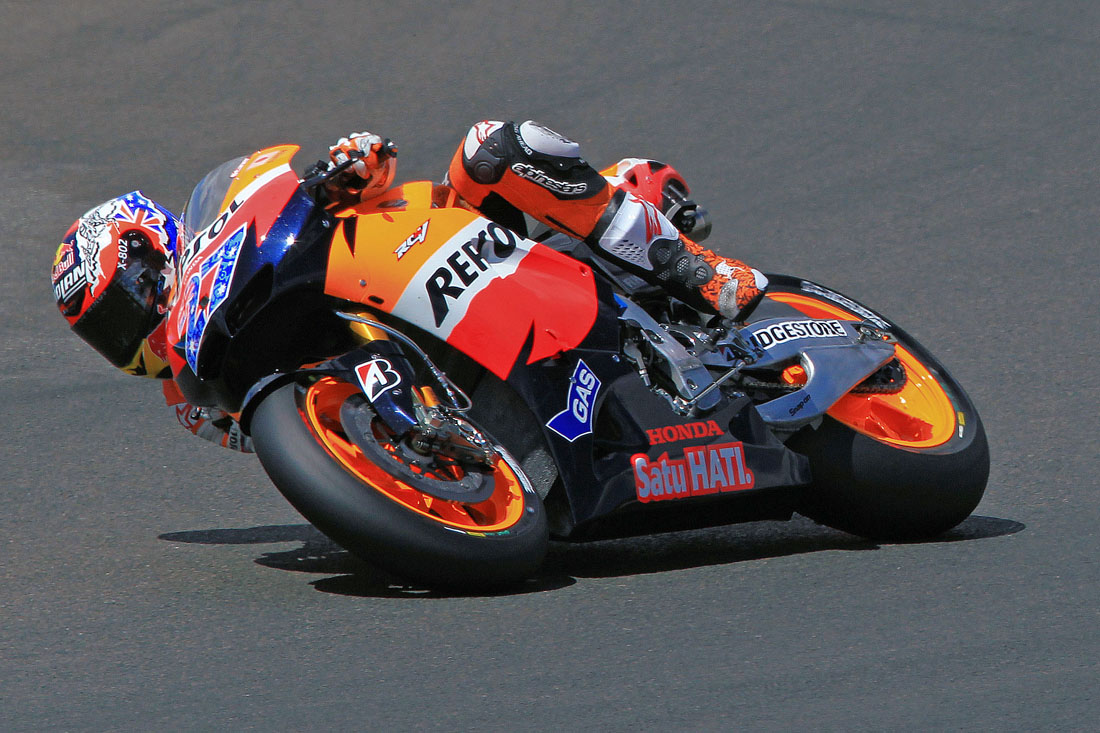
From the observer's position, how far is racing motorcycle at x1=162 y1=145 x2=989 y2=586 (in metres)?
4.57

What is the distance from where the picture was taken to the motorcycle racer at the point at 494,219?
5090 millimetres

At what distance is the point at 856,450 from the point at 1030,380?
7.43 feet

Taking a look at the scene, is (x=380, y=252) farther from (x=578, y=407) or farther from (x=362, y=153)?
(x=578, y=407)

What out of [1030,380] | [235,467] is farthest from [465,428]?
[1030,380]

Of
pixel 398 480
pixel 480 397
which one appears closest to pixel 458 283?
pixel 480 397

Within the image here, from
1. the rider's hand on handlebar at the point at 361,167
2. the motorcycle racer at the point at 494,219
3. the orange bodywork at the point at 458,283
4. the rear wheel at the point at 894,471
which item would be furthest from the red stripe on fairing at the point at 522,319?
the rear wheel at the point at 894,471

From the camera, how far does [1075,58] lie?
11008 mm

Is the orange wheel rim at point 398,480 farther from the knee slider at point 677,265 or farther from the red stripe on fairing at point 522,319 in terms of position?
the knee slider at point 677,265

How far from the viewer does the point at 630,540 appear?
5.50 meters

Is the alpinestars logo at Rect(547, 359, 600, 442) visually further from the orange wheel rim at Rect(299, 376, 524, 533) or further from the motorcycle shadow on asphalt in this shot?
the motorcycle shadow on asphalt

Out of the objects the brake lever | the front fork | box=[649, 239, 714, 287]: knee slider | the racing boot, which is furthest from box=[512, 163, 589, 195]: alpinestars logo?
the front fork

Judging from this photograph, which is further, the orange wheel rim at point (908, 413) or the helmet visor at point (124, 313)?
the orange wheel rim at point (908, 413)

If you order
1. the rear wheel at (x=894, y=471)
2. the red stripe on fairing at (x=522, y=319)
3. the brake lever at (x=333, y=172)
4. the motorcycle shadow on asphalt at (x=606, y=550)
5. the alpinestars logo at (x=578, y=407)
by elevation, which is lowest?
the motorcycle shadow on asphalt at (x=606, y=550)

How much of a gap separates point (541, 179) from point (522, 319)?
457 mm
